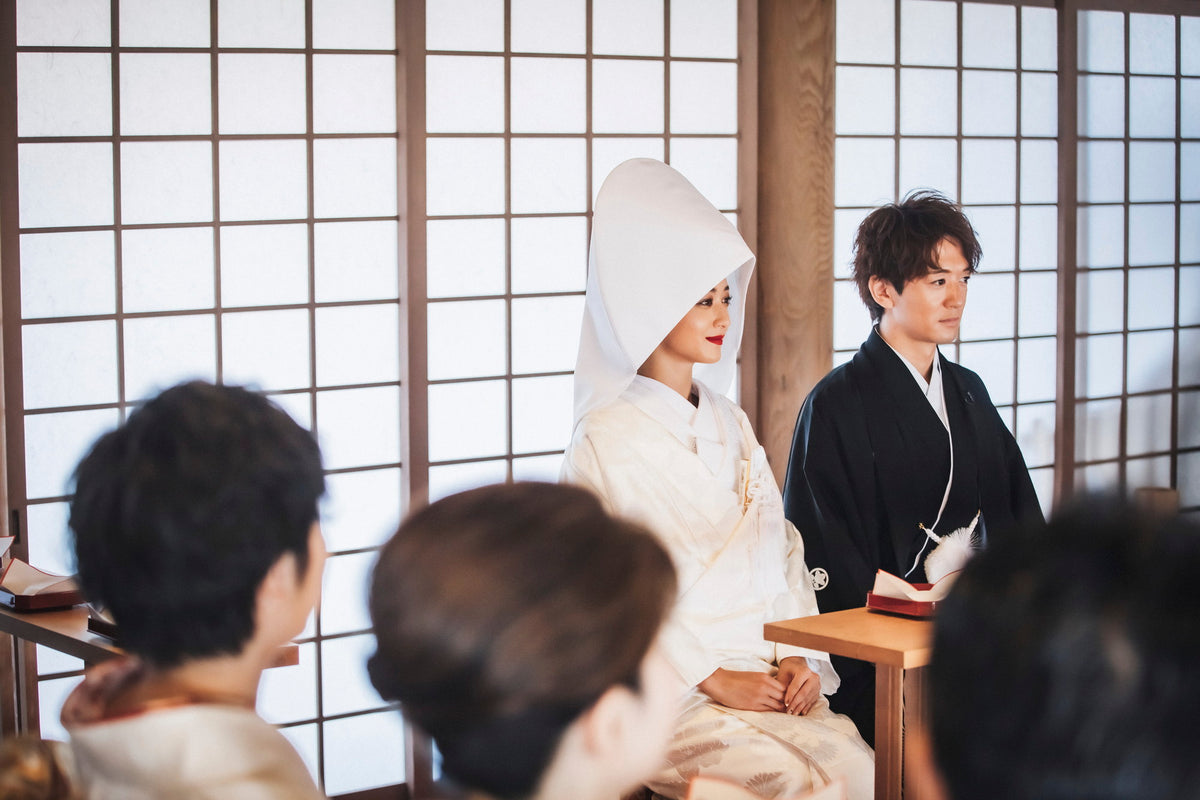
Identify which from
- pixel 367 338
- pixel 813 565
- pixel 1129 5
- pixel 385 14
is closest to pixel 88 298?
pixel 367 338

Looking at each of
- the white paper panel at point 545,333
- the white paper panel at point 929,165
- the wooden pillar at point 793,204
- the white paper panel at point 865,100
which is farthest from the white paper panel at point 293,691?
the white paper panel at point 929,165

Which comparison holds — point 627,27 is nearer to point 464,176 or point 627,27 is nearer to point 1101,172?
point 464,176

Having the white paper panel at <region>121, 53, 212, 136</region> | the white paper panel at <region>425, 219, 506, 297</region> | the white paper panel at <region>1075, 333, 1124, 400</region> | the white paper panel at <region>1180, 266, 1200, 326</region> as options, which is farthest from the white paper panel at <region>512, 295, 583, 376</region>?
the white paper panel at <region>1180, 266, 1200, 326</region>

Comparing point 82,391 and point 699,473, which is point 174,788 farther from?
point 82,391

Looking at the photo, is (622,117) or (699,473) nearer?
(699,473)

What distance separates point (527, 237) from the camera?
4406 millimetres

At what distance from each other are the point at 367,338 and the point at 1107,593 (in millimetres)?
3596

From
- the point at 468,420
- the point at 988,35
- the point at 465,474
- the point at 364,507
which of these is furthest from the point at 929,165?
the point at 364,507

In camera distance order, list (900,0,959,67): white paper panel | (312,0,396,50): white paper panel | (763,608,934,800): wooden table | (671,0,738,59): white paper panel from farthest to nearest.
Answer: (900,0,959,67): white paper panel
(671,0,738,59): white paper panel
(312,0,396,50): white paper panel
(763,608,934,800): wooden table

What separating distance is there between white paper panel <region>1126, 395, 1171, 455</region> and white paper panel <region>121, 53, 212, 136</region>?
449 centimetres

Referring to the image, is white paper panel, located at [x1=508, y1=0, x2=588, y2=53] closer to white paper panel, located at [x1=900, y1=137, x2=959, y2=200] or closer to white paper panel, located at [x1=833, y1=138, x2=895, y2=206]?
white paper panel, located at [x1=833, y1=138, x2=895, y2=206]

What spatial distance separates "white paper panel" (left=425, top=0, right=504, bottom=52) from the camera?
13.6ft

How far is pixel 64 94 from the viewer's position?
3660 millimetres

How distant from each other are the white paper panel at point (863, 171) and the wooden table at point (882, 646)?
290cm
